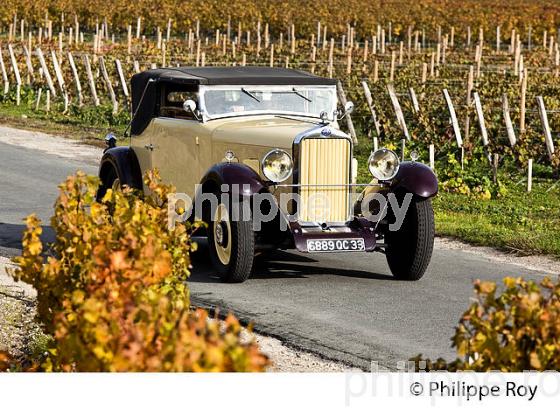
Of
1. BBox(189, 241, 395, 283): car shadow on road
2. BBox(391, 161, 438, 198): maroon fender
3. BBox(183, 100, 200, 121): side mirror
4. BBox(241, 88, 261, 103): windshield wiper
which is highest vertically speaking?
BBox(241, 88, 261, 103): windshield wiper

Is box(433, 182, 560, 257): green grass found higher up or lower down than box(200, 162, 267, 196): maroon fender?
lower down

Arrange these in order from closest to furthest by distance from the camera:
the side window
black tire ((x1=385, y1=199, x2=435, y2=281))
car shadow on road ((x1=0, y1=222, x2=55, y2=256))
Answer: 1. black tire ((x1=385, y1=199, x2=435, y2=281))
2. the side window
3. car shadow on road ((x1=0, y1=222, x2=55, y2=256))

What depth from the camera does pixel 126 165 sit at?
13.2 m

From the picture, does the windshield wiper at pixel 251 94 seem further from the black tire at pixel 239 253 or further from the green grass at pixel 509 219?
the green grass at pixel 509 219

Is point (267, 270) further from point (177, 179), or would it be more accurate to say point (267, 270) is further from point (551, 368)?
point (551, 368)

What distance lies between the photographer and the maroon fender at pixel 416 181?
11289 millimetres

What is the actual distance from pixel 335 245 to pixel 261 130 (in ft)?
4.58

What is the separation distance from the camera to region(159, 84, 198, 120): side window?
499 inches

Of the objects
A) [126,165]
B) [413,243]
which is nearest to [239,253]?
[413,243]

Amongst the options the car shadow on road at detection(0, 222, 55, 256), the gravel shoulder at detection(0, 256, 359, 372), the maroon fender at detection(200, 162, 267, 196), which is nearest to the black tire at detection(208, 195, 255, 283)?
the maroon fender at detection(200, 162, 267, 196)

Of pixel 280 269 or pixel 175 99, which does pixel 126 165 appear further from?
pixel 280 269

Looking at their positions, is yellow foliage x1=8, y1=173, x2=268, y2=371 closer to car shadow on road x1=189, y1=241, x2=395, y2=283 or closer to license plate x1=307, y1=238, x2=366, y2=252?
license plate x1=307, y1=238, x2=366, y2=252

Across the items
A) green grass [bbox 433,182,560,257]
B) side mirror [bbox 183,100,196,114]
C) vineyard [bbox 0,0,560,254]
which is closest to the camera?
side mirror [bbox 183,100,196,114]
